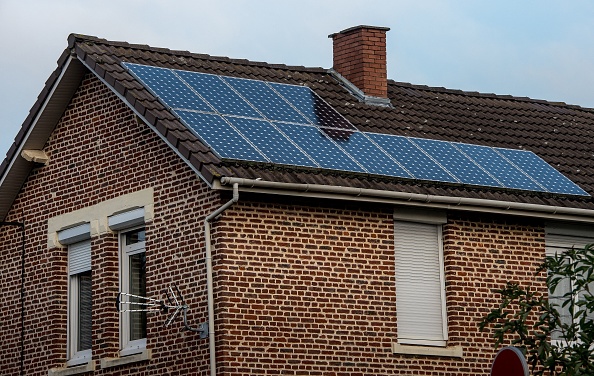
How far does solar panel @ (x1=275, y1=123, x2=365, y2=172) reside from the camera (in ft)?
67.2

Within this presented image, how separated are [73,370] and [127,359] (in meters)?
1.69

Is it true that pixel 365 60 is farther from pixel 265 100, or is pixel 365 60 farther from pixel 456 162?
pixel 456 162

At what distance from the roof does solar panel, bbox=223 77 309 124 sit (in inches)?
20.5

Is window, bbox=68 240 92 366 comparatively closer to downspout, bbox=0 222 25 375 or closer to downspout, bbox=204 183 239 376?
downspout, bbox=0 222 25 375

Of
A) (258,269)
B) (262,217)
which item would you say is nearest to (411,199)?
(262,217)

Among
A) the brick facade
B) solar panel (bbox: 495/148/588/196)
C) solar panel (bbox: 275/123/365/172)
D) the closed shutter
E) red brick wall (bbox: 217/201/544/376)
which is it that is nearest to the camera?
red brick wall (bbox: 217/201/544/376)

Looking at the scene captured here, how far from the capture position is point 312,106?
22875 mm

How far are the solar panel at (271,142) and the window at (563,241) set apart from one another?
460 cm

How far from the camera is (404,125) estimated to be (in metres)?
23.5

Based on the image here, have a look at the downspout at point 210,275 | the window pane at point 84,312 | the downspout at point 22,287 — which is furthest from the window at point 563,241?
the downspout at point 22,287

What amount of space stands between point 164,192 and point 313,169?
234 cm

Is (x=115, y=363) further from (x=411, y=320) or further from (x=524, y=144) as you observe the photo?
(x=524, y=144)

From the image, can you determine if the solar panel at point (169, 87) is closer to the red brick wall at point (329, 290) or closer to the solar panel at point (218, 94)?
the solar panel at point (218, 94)

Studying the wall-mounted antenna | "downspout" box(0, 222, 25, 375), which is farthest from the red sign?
"downspout" box(0, 222, 25, 375)
